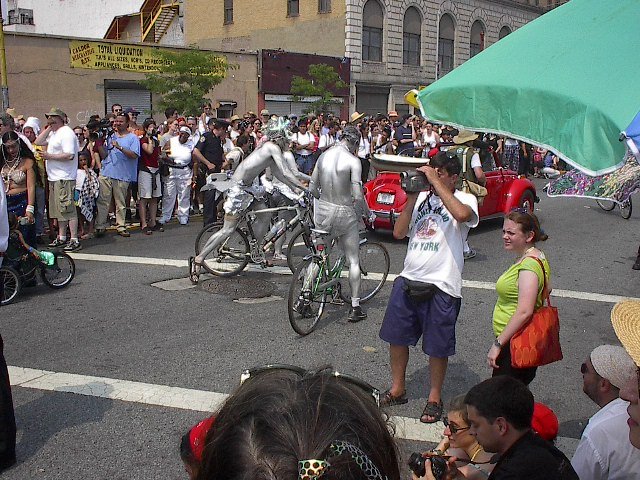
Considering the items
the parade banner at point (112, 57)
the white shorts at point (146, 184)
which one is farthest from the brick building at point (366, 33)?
the white shorts at point (146, 184)

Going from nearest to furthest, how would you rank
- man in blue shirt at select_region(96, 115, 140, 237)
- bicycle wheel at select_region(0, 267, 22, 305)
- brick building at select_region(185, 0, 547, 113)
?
1. bicycle wheel at select_region(0, 267, 22, 305)
2. man in blue shirt at select_region(96, 115, 140, 237)
3. brick building at select_region(185, 0, 547, 113)

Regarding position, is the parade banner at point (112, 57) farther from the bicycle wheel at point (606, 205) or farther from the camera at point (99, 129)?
the bicycle wheel at point (606, 205)

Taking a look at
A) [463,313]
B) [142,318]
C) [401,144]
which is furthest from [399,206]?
[401,144]

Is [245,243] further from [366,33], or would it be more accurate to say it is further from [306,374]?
[366,33]

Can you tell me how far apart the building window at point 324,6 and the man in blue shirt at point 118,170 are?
29339mm

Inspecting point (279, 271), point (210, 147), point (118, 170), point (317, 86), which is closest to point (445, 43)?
point (317, 86)

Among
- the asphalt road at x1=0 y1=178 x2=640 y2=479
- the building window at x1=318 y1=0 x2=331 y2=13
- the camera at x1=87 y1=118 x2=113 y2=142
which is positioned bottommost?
the asphalt road at x1=0 y1=178 x2=640 y2=479

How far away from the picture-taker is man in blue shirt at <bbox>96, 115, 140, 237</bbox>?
35.7 ft

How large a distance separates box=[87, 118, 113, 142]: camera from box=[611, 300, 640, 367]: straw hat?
1005cm

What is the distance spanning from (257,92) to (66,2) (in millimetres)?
17185

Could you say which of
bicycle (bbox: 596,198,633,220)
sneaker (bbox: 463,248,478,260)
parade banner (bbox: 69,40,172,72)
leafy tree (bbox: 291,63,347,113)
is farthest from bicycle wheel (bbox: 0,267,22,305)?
leafy tree (bbox: 291,63,347,113)

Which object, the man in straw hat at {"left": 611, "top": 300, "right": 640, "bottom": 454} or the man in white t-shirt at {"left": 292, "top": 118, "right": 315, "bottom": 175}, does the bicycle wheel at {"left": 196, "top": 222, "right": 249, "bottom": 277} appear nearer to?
the man in straw hat at {"left": 611, "top": 300, "right": 640, "bottom": 454}

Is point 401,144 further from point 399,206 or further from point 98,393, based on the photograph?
point 98,393

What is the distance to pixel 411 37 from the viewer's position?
1622 inches
